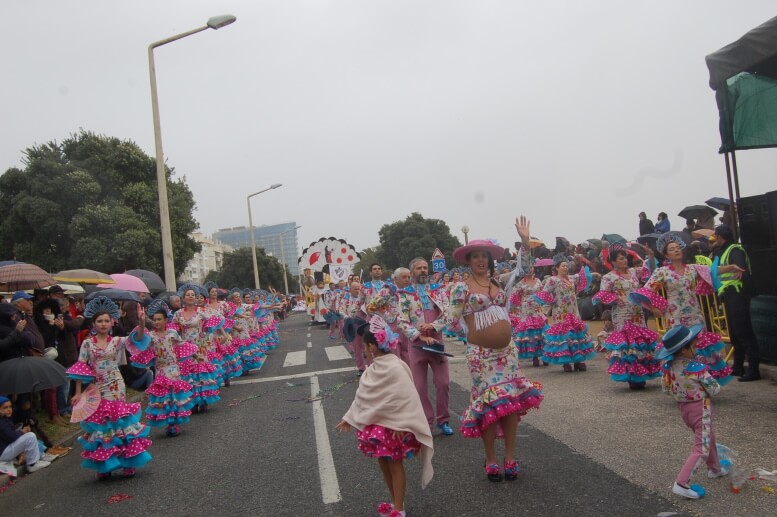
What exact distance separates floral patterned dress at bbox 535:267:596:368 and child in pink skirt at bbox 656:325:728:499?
222 inches

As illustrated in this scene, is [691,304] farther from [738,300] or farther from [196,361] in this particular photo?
[196,361]

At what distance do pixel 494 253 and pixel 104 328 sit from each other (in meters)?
4.33

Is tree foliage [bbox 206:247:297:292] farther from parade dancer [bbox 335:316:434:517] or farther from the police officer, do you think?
parade dancer [bbox 335:316:434:517]

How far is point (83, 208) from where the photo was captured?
1044 inches

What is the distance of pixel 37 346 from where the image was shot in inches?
355

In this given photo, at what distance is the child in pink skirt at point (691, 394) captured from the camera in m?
4.41

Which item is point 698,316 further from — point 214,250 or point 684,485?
point 214,250

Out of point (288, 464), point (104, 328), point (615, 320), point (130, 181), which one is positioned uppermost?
point (130, 181)

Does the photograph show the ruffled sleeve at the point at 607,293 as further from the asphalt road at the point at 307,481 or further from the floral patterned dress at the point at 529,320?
the floral patterned dress at the point at 529,320

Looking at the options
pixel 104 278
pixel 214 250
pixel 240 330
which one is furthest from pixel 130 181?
pixel 214 250

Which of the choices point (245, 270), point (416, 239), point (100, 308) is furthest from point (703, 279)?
point (245, 270)

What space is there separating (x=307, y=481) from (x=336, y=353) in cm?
1224

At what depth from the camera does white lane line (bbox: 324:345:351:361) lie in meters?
16.6

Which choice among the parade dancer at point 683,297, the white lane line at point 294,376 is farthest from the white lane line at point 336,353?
the parade dancer at point 683,297
